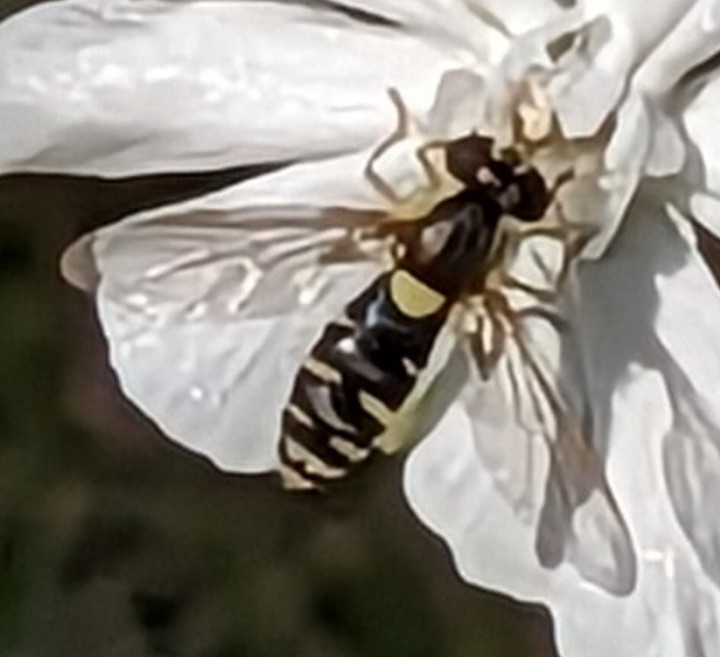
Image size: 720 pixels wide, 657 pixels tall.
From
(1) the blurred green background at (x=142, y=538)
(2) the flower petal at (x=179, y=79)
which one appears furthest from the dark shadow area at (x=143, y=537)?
(2) the flower petal at (x=179, y=79)

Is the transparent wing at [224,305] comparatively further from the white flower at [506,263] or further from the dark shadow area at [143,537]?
the dark shadow area at [143,537]

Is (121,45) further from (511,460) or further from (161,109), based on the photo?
(511,460)

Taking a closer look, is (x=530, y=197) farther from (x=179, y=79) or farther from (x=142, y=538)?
(x=142, y=538)

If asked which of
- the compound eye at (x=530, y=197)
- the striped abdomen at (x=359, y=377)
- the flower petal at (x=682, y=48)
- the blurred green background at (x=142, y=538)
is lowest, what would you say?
the blurred green background at (x=142, y=538)

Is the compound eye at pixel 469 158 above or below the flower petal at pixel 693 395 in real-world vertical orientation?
above

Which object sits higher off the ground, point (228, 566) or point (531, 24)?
point (531, 24)

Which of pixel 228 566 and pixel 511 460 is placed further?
pixel 228 566

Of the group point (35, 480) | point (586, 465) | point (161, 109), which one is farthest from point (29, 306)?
point (586, 465)

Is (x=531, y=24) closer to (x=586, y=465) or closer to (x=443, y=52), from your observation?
(x=443, y=52)
